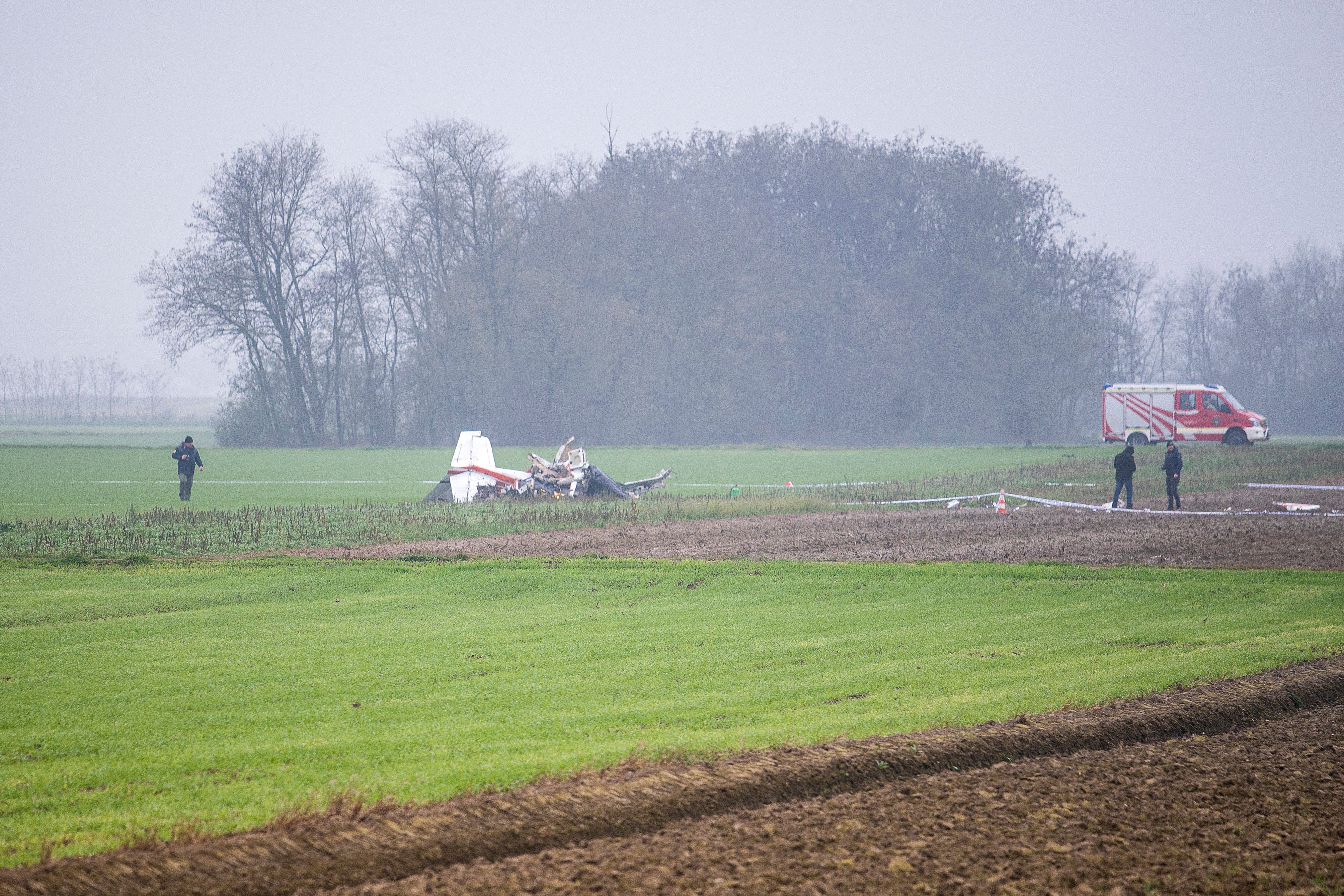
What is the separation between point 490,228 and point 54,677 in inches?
2475

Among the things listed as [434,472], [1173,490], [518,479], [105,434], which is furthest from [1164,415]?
[105,434]

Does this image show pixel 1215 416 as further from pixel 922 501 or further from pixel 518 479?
pixel 518 479

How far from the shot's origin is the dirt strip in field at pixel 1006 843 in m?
4.56

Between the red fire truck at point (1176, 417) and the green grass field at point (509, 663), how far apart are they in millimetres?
34789

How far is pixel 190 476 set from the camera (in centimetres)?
2642

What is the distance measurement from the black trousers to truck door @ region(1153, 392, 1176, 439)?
80.8ft

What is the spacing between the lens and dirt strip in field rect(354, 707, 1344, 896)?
15.0 ft

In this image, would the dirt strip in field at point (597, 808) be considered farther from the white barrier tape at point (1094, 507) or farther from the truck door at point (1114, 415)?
the truck door at point (1114, 415)

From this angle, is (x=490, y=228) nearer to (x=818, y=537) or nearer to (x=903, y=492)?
(x=903, y=492)

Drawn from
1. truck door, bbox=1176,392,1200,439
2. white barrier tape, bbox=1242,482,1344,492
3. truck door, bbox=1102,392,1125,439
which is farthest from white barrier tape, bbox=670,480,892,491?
truck door, bbox=1176,392,1200,439

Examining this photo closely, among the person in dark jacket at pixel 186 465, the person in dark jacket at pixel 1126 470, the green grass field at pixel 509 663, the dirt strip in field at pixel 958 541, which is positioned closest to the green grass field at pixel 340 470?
the person in dark jacket at pixel 186 465

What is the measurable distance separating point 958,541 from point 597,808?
1327 centimetres

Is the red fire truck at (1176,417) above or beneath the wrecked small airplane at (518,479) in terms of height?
above

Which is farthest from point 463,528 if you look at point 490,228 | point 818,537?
point 490,228
